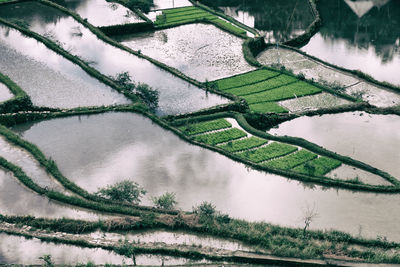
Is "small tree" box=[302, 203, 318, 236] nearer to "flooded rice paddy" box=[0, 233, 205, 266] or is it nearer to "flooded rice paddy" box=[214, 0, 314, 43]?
"flooded rice paddy" box=[0, 233, 205, 266]

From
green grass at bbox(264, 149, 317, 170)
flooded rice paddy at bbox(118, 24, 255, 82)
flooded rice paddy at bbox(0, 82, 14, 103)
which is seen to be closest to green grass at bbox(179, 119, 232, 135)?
green grass at bbox(264, 149, 317, 170)

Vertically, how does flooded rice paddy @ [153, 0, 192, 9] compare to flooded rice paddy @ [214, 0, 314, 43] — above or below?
above

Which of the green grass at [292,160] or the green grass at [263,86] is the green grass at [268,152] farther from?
the green grass at [263,86]

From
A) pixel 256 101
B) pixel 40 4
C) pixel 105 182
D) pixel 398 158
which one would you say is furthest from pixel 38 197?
pixel 40 4

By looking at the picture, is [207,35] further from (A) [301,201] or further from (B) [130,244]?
(B) [130,244]

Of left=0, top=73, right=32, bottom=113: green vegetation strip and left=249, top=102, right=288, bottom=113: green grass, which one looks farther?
left=249, top=102, right=288, bottom=113: green grass

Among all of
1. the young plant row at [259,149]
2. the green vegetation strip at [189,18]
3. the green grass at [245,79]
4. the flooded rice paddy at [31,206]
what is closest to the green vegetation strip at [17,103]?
the flooded rice paddy at [31,206]

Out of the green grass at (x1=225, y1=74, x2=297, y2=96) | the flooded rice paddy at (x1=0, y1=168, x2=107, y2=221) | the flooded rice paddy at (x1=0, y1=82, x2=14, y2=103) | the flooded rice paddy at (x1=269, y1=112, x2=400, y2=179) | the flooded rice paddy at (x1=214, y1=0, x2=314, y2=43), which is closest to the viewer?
the flooded rice paddy at (x1=0, y1=168, x2=107, y2=221)
